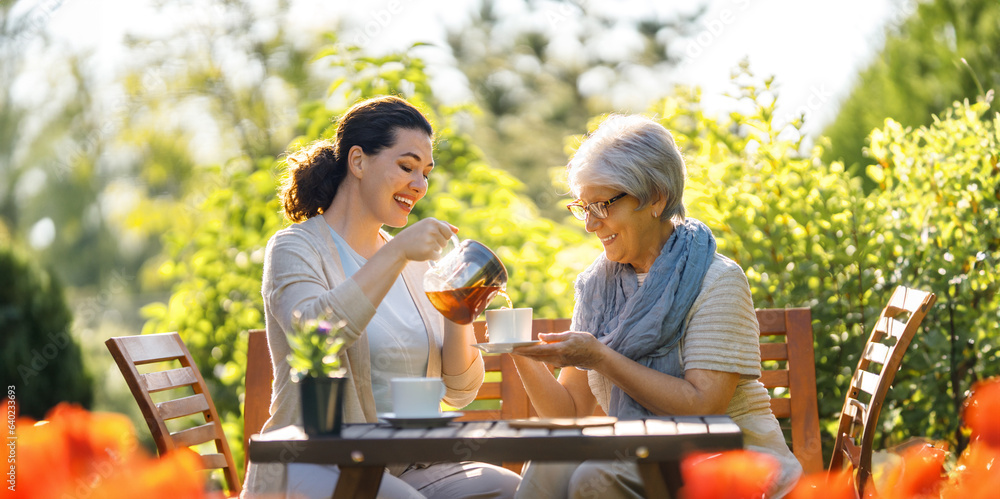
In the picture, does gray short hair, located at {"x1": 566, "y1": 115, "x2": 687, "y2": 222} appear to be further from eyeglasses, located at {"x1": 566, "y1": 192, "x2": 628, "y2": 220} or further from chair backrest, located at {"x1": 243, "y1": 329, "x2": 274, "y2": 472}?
chair backrest, located at {"x1": 243, "y1": 329, "x2": 274, "y2": 472}

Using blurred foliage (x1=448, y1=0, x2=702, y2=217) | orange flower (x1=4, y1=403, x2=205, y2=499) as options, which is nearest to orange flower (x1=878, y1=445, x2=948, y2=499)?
orange flower (x1=4, y1=403, x2=205, y2=499)

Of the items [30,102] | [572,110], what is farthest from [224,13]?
[572,110]

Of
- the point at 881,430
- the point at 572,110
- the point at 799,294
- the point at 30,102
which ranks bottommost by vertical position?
the point at 881,430

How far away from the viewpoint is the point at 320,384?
1.62 metres

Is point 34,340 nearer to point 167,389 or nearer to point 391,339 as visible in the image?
point 167,389


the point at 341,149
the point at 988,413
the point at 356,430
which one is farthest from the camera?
the point at 341,149

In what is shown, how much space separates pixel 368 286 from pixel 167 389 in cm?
85

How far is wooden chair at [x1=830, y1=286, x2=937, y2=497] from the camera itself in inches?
92.7

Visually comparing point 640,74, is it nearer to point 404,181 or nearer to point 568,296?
point 568,296

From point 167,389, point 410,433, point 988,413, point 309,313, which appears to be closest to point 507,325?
point 410,433

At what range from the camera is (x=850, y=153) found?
870cm

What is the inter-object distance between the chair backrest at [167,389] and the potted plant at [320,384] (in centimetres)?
94

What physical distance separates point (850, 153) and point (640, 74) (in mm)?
10899

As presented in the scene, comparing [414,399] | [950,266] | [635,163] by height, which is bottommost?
[414,399]
